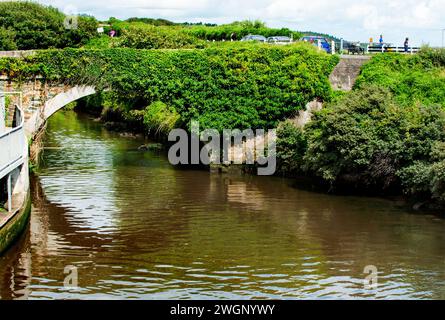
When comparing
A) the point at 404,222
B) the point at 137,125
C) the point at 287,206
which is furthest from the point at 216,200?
the point at 137,125

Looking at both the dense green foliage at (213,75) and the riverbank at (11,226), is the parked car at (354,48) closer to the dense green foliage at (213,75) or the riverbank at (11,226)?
the dense green foliage at (213,75)

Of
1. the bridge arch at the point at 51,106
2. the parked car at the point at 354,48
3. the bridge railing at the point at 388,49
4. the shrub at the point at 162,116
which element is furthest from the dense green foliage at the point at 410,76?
the bridge arch at the point at 51,106

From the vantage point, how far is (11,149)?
2442cm

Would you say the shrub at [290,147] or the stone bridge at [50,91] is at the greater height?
the stone bridge at [50,91]

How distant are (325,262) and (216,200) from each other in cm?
847

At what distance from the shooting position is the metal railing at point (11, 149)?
23152 millimetres

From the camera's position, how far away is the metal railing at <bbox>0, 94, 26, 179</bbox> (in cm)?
2315

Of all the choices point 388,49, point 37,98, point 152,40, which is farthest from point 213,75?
point 152,40

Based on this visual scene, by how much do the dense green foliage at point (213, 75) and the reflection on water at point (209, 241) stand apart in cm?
284

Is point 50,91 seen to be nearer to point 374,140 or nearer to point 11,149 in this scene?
point 11,149

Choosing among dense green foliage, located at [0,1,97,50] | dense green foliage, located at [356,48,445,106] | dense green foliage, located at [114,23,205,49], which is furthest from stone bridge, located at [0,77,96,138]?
dense green foliage, located at [0,1,97,50]

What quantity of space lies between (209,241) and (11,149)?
6.36 metres
